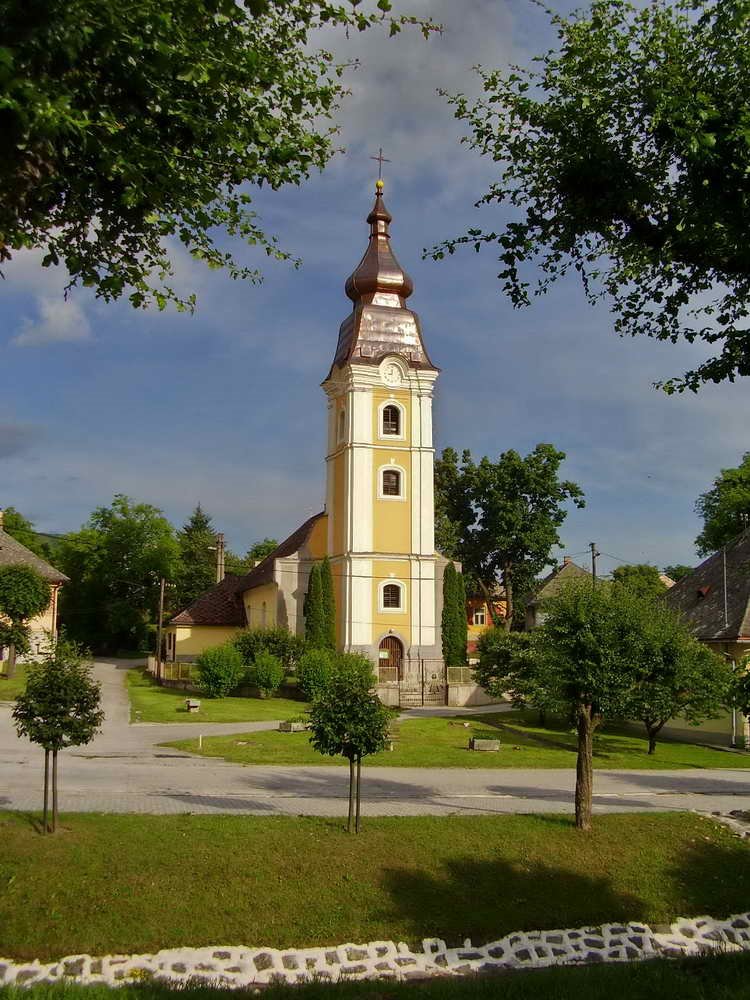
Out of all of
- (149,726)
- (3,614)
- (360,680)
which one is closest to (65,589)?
(3,614)

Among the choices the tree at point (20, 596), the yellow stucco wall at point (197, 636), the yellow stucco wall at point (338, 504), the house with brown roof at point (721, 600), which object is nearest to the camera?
the house with brown roof at point (721, 600)

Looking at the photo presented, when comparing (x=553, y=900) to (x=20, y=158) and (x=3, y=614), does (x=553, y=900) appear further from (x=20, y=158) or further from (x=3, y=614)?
(x=3, y=614)

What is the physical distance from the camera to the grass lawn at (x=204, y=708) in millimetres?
30153

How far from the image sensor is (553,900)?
Answer: 12062mm

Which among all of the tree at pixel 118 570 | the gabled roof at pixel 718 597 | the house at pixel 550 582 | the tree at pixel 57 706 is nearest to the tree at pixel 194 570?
the tree at pixel 118 570

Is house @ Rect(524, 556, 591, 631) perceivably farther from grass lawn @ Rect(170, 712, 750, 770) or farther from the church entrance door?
grass lawn @ Rect(170, 712, 750, 770)

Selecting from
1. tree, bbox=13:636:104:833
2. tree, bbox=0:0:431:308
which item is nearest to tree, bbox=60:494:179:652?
tree, bbox=13:636:104:833

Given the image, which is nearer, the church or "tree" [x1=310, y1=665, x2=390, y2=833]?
"tree" [x1=310, y1=665, x2=390, y2=833]

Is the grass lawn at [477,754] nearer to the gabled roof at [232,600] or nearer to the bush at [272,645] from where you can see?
the bush at [272,645]

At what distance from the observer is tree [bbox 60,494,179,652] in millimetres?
67188

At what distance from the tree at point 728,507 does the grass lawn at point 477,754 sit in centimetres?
1767

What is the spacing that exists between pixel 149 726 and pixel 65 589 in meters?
45.9

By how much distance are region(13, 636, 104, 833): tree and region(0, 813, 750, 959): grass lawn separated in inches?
46.8

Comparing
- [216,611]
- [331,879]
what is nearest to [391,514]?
[216,611]
